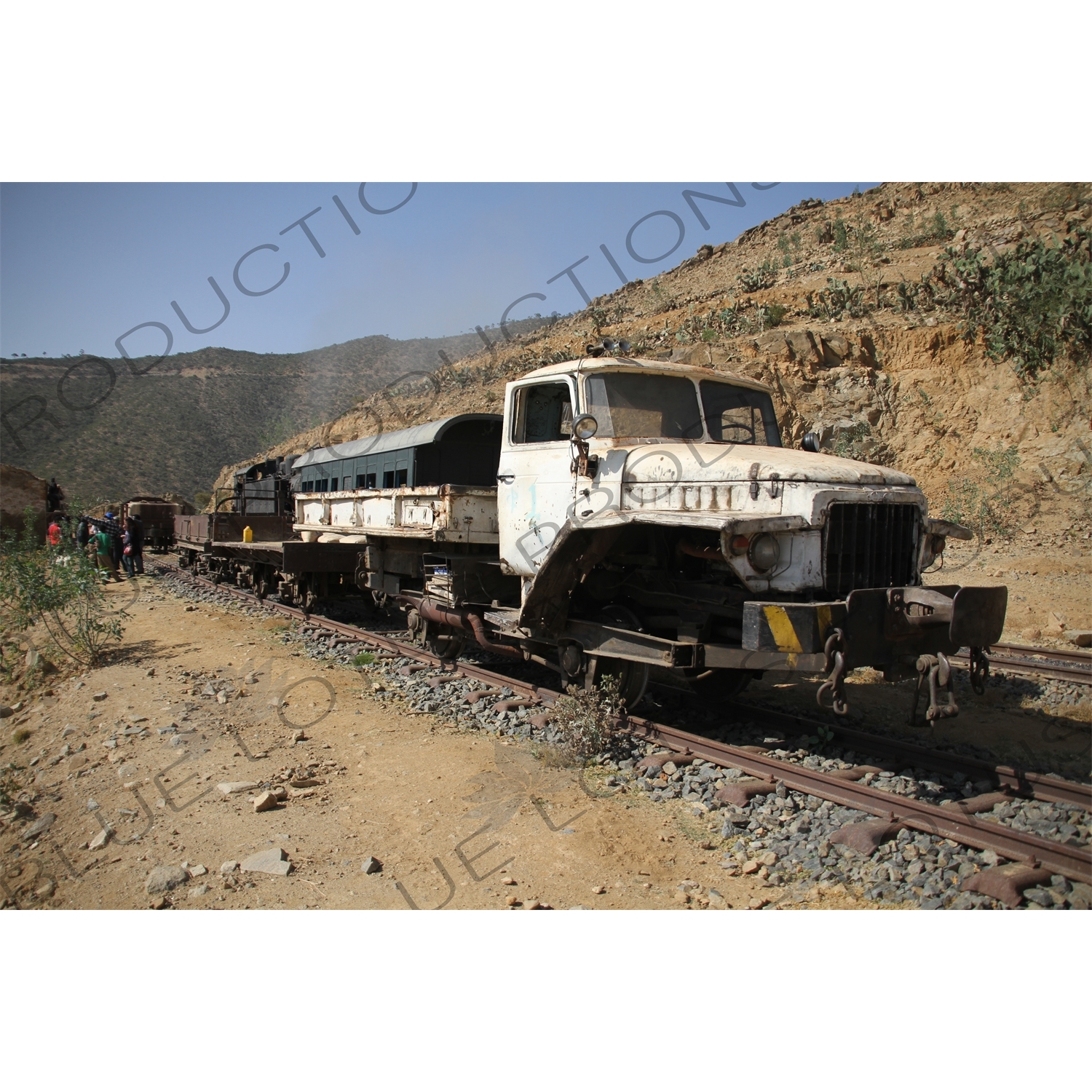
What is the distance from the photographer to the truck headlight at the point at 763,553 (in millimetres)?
4867

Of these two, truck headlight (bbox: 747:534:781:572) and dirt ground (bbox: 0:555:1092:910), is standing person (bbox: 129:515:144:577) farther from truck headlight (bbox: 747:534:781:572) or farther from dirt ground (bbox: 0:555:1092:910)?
truck headlight (bbox: 747:534:781:572)

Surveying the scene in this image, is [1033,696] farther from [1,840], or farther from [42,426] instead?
[42,426]

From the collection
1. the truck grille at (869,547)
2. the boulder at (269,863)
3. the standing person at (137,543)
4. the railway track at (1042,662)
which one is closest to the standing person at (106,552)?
the standing person at (137,543)

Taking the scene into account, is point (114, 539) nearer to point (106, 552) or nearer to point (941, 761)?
point (106, 552)

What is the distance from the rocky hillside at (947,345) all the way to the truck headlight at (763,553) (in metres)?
12.0

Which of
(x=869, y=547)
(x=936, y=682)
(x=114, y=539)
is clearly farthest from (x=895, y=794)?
(x=114, y=539)

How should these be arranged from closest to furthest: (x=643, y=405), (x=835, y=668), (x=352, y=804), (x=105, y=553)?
(x=835, y=668)
(x=352, y=804)
(x=643, y=405)
(x=105, y=553)

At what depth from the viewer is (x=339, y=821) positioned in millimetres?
4750

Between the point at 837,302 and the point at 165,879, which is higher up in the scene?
the point at 837,302

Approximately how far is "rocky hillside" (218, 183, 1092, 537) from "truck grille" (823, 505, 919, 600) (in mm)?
11013

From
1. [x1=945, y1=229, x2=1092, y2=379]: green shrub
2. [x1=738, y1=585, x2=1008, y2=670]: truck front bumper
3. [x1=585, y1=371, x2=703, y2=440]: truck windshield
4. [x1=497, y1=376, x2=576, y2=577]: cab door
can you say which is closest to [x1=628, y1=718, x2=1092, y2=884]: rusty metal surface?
[x1=738, y1=585, x2=1008, y2=670]: truck front bumper

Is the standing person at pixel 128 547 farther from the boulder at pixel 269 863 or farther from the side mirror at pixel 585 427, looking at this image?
the boulder at pixel 269 863

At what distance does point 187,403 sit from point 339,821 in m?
50.9

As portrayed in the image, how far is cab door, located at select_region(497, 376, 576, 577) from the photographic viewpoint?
6223 mm
